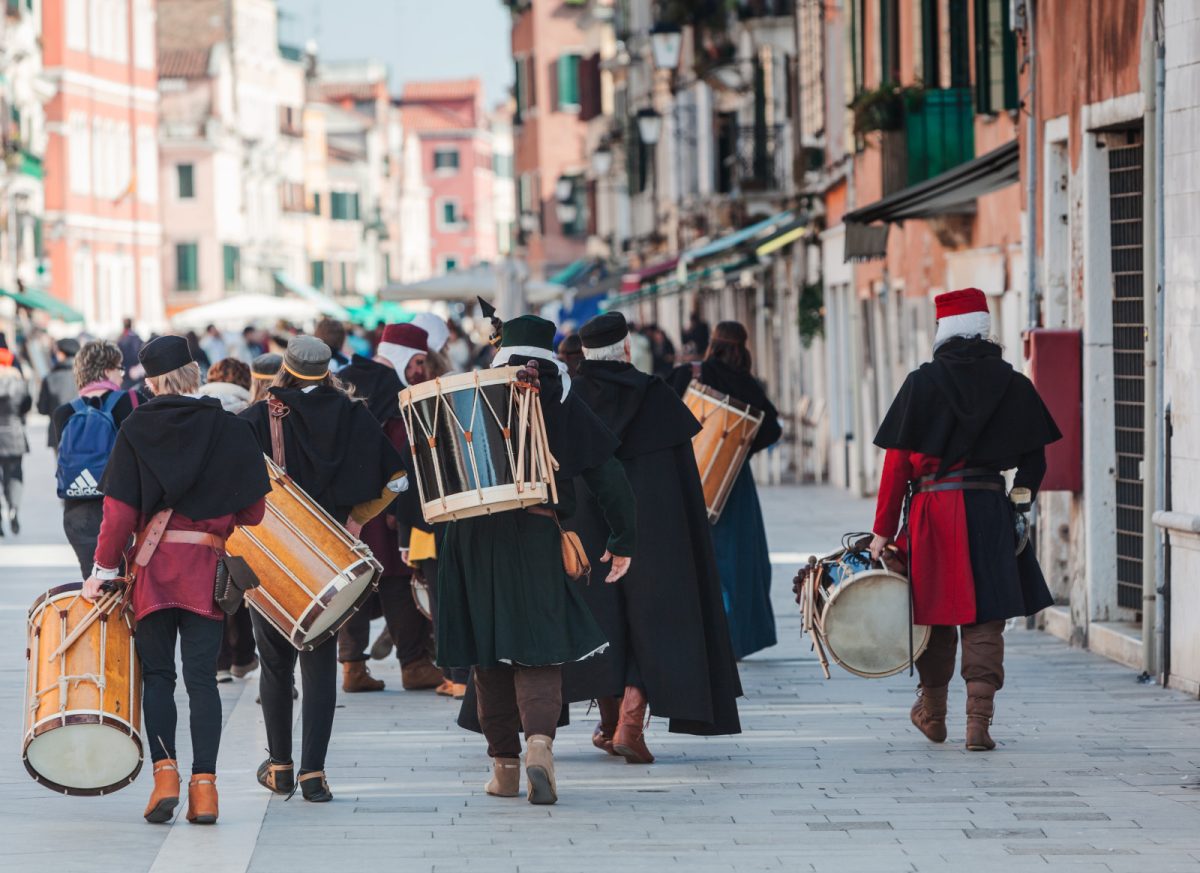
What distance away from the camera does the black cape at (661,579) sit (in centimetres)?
977

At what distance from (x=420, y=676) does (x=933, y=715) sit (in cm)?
304

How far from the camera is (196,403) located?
8516 mm

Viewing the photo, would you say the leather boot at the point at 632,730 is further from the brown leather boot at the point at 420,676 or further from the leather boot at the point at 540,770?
the brown leather boot at the point at 420,676

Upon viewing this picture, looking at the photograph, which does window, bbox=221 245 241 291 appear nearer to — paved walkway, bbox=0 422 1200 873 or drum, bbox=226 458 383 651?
paved walkway, bbox=0 422 1200 873

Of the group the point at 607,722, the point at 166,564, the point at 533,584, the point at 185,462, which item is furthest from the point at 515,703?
the point at 185,462

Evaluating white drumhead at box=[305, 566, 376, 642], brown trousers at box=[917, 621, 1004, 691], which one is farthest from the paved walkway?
white drumhead at box=[305, 566, 376, 642]

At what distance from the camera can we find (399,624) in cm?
1230

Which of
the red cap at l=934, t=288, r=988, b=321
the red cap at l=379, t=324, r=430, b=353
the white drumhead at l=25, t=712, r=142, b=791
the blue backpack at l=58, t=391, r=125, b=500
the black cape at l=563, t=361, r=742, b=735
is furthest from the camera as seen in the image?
the red cap at l=379, t=324, r=430, b=353

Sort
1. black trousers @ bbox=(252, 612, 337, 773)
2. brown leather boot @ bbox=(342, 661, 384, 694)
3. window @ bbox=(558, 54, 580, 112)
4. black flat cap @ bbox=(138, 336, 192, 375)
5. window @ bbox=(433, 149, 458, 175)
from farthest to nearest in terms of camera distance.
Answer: window @ bbox=(433, 149, 458, 175) < window @ bbox=(558, 54, 580, 112) < brown leather boot @ bbox=(342, 661, 384, 694) < black trousers @ bbox=(252, 612, 337, 773) < black flat cap @ bbox=(138, 336, 192, 375)

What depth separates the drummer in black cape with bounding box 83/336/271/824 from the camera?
838 centimetres

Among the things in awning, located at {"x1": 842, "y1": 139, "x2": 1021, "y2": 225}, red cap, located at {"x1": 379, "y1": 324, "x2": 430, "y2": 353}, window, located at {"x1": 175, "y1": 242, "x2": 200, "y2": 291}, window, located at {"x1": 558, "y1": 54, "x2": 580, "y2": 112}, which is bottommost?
red cap, located at {"x1": 379, "y1": 324, "x2": 430, "y2": 353}

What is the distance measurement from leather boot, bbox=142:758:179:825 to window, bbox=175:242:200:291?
78.7 m

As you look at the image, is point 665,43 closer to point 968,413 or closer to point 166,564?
point 968,413

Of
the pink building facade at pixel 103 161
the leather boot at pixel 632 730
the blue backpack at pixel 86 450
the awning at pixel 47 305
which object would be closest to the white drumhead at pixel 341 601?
the leather boot at pixel 632 730
